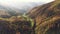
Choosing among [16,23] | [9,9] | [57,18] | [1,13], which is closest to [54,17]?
[57,18]

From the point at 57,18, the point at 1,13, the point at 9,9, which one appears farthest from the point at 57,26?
the point at 9,9

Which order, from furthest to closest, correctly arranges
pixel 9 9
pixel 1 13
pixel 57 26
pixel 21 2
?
pixel 21 2
pixel 9 9
pixel 1 13
pixel 57 26

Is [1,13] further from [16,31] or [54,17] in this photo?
[54,17]

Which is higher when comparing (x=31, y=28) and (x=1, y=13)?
(x=1, y=13)

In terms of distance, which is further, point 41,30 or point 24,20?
point 24,20

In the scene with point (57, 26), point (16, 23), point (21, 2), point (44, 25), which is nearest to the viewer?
point (57, 26)

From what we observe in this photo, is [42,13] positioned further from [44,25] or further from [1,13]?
[1,13]
